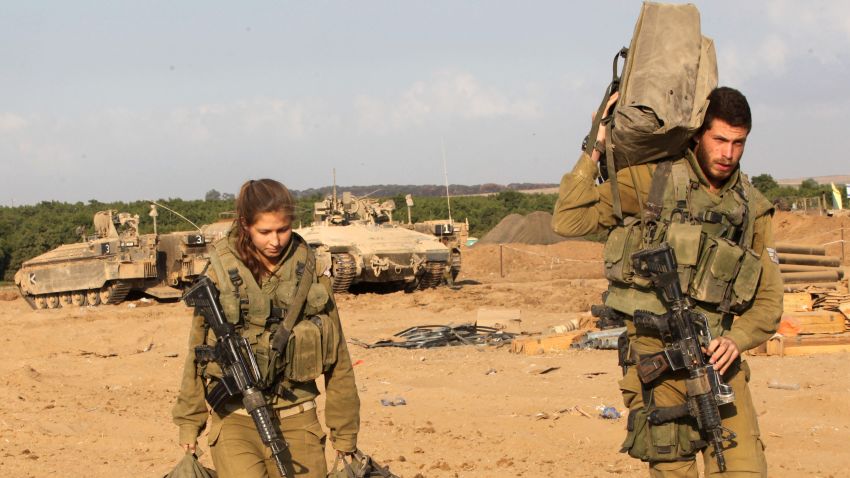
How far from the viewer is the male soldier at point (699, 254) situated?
4410mm

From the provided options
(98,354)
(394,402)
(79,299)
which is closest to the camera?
(394,402)

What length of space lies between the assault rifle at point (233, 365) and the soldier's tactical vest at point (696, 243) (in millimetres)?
1522

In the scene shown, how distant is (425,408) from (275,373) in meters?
5.56

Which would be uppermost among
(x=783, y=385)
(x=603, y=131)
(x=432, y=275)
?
(x=603, y=131)

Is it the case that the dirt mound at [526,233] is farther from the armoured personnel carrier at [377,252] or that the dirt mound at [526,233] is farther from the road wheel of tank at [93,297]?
the road wheel of tank at [93,297]

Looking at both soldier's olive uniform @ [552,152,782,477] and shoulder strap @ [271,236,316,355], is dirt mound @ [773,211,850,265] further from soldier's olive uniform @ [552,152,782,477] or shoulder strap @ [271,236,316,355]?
shoulder strap @ [271,236,316,355]

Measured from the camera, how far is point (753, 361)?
36.9 ft

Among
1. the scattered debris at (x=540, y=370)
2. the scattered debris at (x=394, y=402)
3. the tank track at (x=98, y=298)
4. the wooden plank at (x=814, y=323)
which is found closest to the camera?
the scattered debris at (x=394, y=402)

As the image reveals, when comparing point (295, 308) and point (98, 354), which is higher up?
point (295, 308)

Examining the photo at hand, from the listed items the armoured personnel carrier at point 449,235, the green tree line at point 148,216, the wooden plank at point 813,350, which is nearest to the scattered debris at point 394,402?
the wooden plank at point 813,350

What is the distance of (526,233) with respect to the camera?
147 feet

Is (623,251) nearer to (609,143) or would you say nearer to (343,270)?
(609,143)

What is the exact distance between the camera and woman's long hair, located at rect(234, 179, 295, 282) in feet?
14.0

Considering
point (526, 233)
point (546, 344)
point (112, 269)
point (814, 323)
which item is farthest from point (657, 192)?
point (526, 233)
